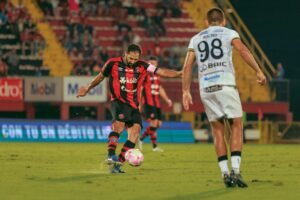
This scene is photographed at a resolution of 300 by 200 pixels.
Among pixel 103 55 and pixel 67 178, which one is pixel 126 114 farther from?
pixel 103 55

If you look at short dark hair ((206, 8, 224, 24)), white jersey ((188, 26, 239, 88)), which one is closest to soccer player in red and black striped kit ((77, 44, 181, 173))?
white jersey ((188, 26, 239, 88))

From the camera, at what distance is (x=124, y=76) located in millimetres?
Result: 15492

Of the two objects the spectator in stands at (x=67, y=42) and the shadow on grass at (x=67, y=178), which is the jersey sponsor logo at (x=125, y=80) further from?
the spectator in stands at (x=67, y=42)

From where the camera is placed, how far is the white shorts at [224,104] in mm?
11844

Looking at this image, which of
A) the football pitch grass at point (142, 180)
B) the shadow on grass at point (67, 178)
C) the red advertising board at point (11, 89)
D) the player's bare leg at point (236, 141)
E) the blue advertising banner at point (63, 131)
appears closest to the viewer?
the football pitch grass at point (142, 180)

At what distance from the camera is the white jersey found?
11930mm

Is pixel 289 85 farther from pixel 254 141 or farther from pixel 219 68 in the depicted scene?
pixel 219 68

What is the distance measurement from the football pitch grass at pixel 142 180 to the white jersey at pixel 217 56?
137cm

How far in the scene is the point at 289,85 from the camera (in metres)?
35.9

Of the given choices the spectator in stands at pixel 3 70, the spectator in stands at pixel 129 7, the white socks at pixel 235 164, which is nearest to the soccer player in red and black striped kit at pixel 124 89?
the white socks at pixel 235 164

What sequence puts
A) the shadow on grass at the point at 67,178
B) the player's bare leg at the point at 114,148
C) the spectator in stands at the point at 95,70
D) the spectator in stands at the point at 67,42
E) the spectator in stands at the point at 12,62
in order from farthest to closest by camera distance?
the spectator in stands at the point at 67,42 < the spectator in stands at the point at 95,70 < the spectator in stands at the point at 12,62 < the player's bare leg at the point at 114,148 < the shadow on grass at the point at 67,178

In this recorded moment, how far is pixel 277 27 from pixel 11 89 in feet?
51.5

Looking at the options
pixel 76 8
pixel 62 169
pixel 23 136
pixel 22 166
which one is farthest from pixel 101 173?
pixel 76 8

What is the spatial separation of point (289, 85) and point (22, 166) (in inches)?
831
